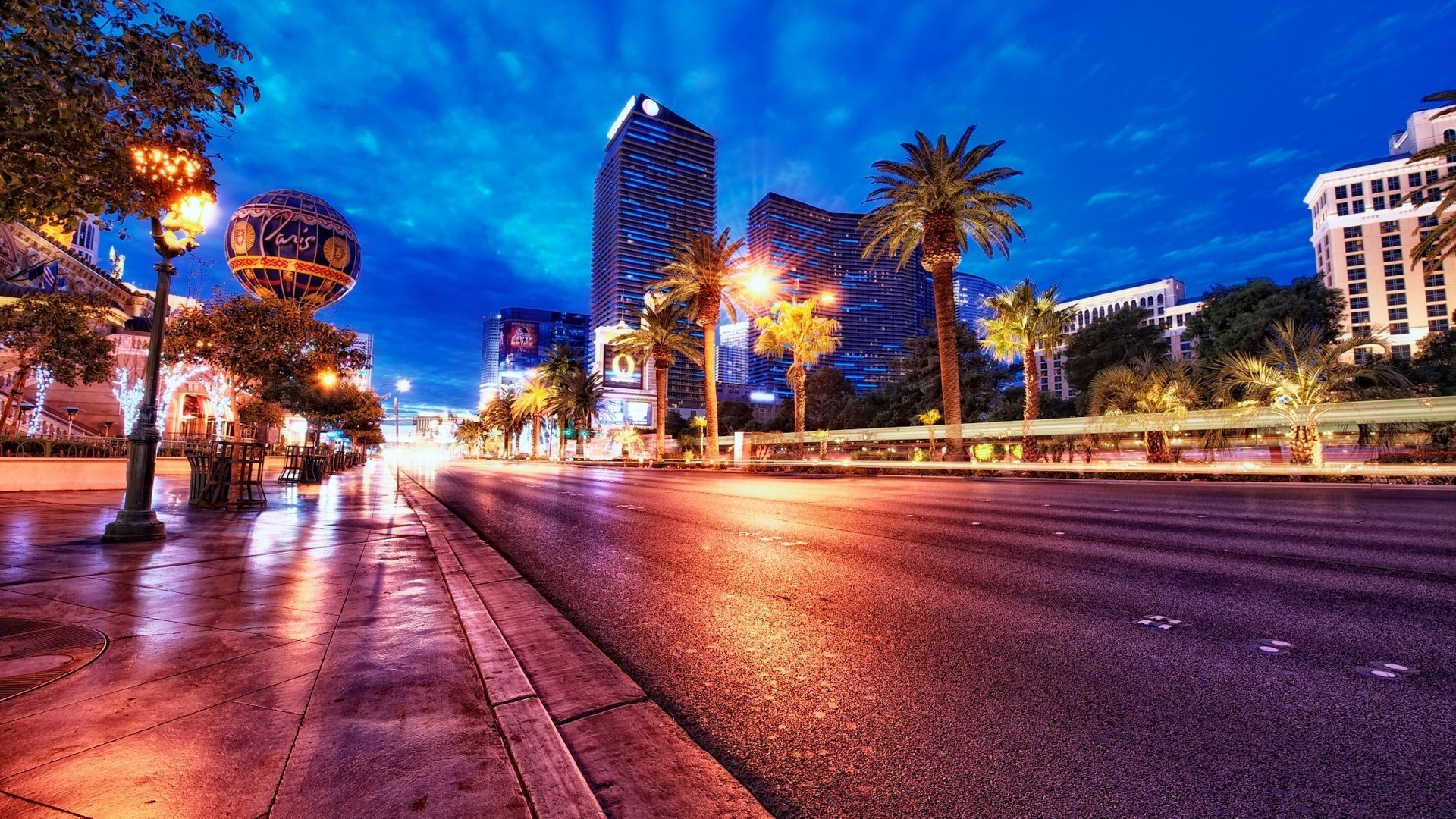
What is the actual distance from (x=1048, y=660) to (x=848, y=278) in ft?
600

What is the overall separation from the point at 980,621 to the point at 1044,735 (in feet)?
5.43

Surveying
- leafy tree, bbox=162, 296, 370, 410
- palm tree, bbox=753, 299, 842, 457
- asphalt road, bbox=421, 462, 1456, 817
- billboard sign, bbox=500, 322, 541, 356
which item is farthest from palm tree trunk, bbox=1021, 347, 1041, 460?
billboard sign, bbox=500, 322, 541, 356

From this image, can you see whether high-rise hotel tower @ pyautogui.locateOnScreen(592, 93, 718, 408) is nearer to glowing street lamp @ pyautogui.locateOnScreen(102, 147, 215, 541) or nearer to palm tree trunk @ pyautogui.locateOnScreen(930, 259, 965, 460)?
palm tree trunk @ pyautogui.locateOnScreen(930, 259, 965, 460)

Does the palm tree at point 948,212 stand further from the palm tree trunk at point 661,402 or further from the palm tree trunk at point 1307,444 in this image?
the palm tree trunk at point 661,402

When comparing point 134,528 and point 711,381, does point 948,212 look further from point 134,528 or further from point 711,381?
point 134,528

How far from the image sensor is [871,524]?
350 inches

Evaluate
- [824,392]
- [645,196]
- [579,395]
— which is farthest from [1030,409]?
[645,196]

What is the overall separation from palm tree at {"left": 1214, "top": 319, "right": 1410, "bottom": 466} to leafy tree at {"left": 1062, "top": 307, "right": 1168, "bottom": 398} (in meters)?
43.2

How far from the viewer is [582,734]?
8.32 ft

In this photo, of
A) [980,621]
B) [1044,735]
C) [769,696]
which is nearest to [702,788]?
[769,696]

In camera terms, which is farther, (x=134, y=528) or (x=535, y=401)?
(x=535, y=401)

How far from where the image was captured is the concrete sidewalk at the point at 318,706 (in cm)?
202

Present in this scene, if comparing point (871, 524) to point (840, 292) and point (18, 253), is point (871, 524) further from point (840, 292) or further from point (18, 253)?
point (840, 292)

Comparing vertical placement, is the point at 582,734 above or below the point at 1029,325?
below
